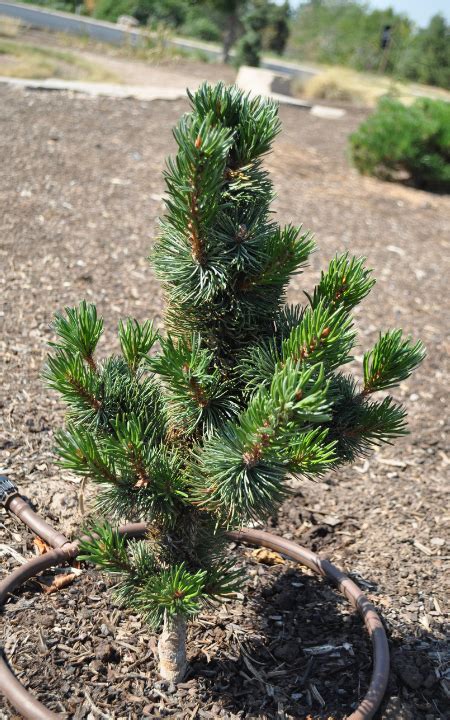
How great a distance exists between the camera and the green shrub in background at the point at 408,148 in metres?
9.40

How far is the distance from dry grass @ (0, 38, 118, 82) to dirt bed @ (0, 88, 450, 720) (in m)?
5.96

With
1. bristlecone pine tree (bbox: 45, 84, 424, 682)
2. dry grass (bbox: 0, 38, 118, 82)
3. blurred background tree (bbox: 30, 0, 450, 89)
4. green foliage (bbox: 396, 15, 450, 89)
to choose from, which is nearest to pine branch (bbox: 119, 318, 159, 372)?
bristlecone pine tree (bbox: 45, 84, 424, 682)

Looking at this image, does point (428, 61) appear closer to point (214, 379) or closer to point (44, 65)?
point (44, 65)

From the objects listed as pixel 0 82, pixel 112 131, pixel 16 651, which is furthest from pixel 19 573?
pixel 0 82

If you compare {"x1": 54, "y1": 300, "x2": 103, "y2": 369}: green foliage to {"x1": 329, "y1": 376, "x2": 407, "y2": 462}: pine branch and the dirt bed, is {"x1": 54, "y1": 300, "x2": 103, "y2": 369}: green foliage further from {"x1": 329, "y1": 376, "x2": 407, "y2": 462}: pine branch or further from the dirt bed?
the dirt bed

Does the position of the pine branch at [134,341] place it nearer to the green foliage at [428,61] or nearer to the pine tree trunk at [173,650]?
the pine tree trunk at [173,650]

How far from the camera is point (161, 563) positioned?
2.20 metres

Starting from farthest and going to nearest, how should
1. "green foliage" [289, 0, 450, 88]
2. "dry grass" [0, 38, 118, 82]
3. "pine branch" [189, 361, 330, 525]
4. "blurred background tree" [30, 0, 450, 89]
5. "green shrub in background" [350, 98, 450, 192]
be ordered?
1. "green foliage" [289, 0, 450, 88]
2. "blurred background tree" [30, 0, 450, 89]
3. "dry grass" [0, 38, 118, 82]
4. "green shrub in background" [350, 98, 450, 192]
5. "pine branch" [189, 361, 330, 525]

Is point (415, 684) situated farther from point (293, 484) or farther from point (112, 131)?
point (112, 131)

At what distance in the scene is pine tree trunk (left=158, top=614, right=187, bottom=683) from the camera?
2.22 meters

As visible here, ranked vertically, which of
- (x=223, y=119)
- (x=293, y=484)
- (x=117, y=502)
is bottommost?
(x=293, y=484)

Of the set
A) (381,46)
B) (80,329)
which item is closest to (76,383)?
(80,329)

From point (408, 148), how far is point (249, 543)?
7.43 metres

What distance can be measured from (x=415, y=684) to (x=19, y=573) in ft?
4.39
